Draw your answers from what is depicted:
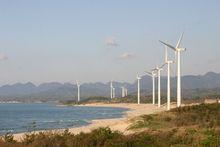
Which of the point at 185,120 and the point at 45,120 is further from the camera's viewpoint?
the point at 45,120

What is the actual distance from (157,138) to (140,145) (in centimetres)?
257

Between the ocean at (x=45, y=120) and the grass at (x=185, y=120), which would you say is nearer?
the grass at (x=185, y=120)

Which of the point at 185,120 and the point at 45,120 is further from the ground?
the point at 185,120

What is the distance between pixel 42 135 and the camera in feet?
69.4

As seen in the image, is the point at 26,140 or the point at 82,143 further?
the point at 26,140

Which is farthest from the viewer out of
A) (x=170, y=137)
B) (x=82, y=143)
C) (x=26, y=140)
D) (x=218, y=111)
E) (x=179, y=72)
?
(x=179, y=72)

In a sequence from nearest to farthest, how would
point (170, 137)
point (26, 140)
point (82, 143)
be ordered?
point (82, 143)
point (26, 140)
point (170, 137)

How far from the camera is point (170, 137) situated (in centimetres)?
2250

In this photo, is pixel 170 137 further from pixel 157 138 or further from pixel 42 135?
pixel 42 135

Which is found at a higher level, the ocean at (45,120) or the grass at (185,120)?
the grass at (185,120)

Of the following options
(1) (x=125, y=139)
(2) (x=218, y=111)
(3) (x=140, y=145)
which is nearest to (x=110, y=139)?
(1) (x=125, y=139)

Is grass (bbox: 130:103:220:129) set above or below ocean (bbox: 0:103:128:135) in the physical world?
above

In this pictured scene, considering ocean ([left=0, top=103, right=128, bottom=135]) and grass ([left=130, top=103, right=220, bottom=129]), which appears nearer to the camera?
grass ([left=130, top=103, right=220, bottom=129])

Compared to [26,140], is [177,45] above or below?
above
